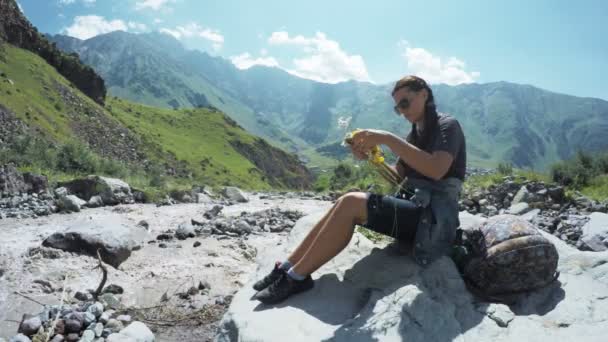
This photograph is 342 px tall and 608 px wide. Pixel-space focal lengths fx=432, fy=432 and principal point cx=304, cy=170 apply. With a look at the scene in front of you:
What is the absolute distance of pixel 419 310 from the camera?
4.75 meters

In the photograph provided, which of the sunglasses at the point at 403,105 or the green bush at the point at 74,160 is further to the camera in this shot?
the green bush at the point at 74,160

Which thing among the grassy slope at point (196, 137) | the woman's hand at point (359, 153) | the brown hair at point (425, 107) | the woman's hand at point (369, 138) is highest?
the brown hair at point (425, 107)

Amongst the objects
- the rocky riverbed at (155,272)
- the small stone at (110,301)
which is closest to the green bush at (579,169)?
the rocky riverbed at (155,272)

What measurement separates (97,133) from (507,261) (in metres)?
60.1

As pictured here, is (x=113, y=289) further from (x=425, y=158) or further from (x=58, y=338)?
(x=425, y=158)

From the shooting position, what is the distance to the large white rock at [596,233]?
9.27 meters

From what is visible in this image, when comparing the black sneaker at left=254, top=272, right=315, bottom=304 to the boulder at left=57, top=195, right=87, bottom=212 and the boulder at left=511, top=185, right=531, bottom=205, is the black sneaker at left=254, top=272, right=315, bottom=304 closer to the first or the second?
the boulder at left=57, top=195, right=87, bottom=212

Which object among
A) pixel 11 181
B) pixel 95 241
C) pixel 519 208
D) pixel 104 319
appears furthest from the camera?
pixel 11 181

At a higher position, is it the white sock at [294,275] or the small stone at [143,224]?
the white sock at [294,275]

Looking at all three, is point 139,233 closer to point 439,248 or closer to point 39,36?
point 439,248

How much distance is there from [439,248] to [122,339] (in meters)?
4.40

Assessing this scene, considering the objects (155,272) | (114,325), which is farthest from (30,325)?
(155,272)

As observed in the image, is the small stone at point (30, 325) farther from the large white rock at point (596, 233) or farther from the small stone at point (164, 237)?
the large white rock at point (596, 233)

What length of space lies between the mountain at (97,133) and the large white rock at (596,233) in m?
22.2
